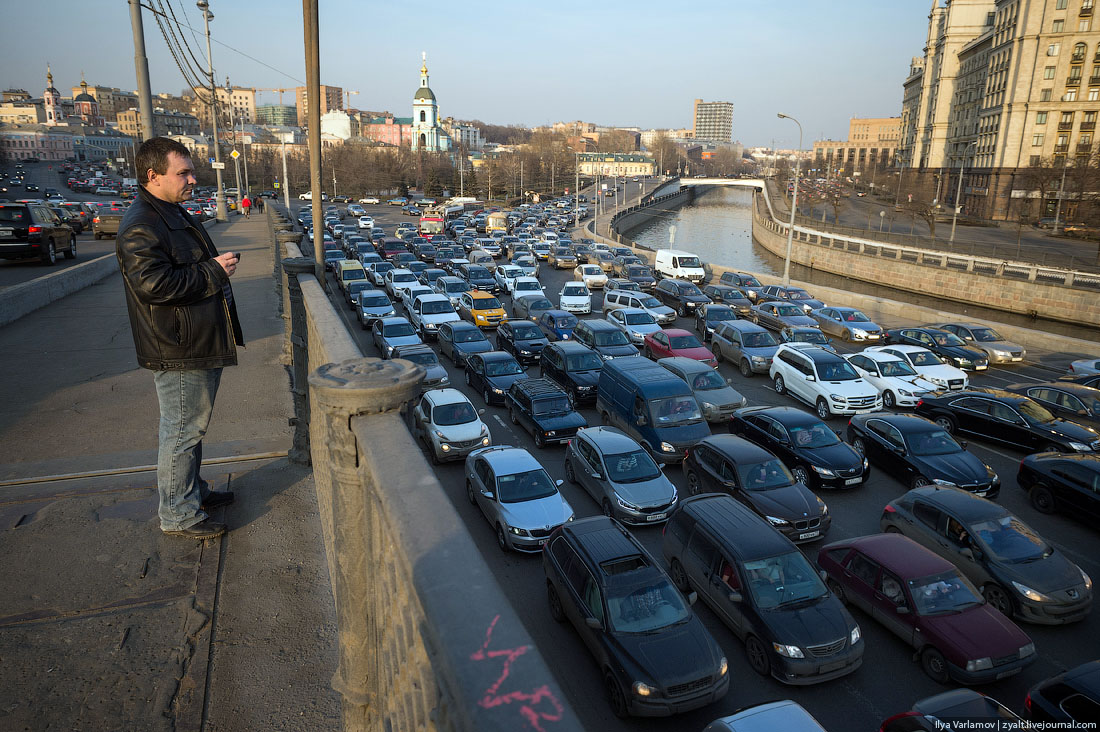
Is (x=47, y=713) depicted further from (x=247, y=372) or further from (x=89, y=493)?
(x=247, y=372)

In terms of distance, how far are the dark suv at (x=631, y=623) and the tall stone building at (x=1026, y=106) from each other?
2602 inches

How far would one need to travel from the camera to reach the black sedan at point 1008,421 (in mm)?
14445

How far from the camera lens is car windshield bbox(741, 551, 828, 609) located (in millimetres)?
8453

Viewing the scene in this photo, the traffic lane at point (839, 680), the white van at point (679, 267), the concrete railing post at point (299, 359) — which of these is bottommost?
the traffic lane at point (839, 680)

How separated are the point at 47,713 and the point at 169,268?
225 centimetres

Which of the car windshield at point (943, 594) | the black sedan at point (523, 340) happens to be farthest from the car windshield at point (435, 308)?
the car windshield at point (943, 594)

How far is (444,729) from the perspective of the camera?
1681mm

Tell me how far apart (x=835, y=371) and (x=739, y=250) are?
182 ft

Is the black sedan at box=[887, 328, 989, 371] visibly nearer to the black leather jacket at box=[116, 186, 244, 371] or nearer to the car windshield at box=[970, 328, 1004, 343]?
the car windshield at box=[970, 328, 1004, 343]

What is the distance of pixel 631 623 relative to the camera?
777cm

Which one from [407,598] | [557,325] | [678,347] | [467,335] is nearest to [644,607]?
[407,598]

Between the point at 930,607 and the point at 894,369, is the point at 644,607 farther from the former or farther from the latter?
the point at 894,369

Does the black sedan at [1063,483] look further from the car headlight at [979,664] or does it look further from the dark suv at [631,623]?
the dark suv at [631,623]

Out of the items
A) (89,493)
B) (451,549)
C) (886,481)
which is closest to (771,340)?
(886,481)
